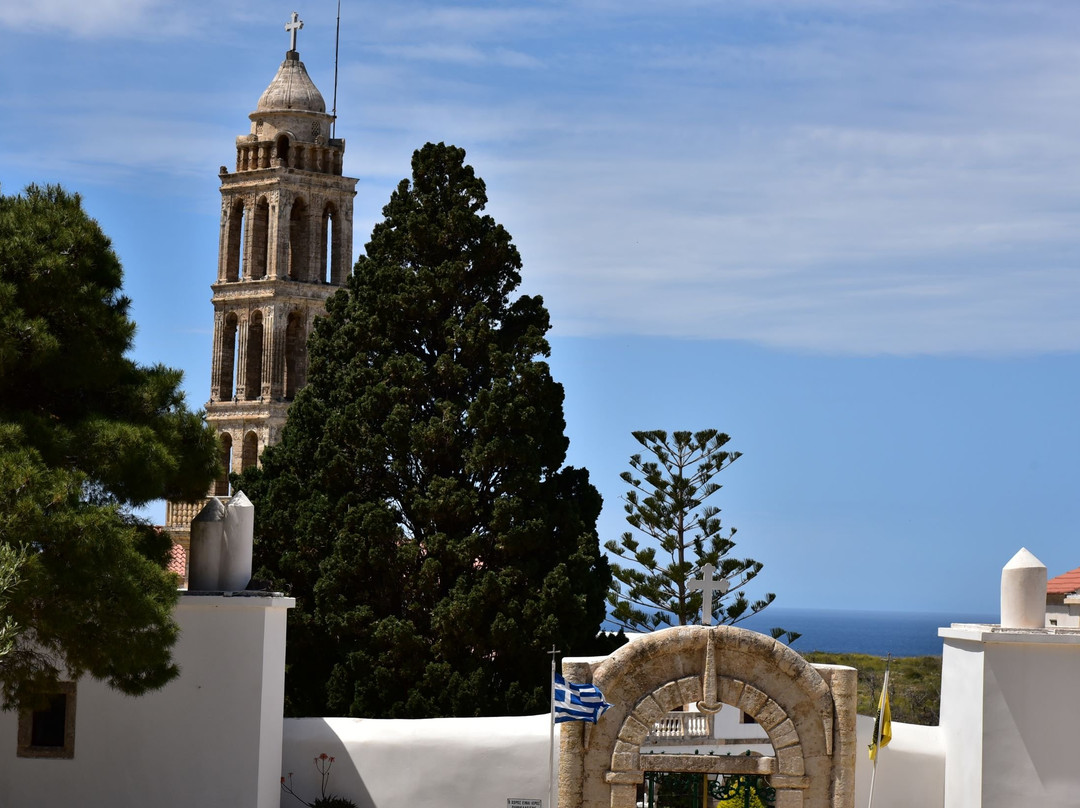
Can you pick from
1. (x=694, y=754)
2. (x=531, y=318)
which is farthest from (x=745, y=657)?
(x=531, y=318)

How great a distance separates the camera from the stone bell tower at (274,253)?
49906mm

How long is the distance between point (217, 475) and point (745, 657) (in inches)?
250

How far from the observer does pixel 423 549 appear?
939 inches

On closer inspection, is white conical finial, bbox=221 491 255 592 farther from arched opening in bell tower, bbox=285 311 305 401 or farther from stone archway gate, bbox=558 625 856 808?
arched opening in bell tower, bbox=285 311 305 401

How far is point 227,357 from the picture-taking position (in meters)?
51.2

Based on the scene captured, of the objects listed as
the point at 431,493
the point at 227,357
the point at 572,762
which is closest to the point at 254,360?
the point at 227,357

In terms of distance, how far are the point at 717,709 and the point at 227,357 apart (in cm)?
3591

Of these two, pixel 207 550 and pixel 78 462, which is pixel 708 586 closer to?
pixel 207 550

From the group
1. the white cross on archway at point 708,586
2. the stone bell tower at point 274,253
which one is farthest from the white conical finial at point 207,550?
the stone bell tower at point 274,253

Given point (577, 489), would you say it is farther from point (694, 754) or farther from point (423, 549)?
point (694, 754)

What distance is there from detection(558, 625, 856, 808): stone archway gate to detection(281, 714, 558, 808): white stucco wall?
617 millimetres

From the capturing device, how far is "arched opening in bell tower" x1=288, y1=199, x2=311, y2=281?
50781mm

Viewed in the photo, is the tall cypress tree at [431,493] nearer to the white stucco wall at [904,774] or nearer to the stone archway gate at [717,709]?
the stone archway gate at [717,709]

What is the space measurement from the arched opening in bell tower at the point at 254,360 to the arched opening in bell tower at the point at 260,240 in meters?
1.41
